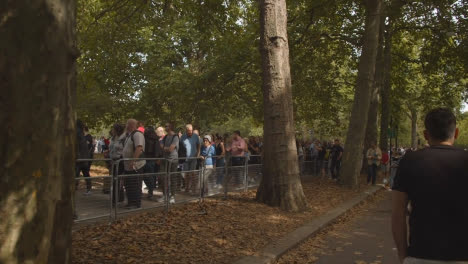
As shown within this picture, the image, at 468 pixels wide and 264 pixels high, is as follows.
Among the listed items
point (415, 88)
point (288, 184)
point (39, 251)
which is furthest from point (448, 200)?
point (415, 88)

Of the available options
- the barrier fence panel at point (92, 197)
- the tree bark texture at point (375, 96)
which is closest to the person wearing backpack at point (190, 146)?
the barrier fence panel at point (92, 197)

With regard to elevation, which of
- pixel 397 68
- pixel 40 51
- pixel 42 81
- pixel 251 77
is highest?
pixel 397 68

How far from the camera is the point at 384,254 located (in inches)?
275

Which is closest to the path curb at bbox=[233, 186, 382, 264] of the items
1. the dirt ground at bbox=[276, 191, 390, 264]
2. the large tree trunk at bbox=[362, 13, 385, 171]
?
the dirt ground at bbox=[276, 191, 390, 264]

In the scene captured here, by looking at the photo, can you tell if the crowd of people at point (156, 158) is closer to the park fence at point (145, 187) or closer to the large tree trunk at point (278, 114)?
the park fence at point (145, 187)

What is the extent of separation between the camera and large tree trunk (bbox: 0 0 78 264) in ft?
9.29

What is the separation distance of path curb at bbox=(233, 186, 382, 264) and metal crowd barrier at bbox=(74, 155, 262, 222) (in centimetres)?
262

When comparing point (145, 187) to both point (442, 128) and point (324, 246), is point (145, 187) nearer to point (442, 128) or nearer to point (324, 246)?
point (324, 246)

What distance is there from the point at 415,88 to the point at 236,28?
26.7 m

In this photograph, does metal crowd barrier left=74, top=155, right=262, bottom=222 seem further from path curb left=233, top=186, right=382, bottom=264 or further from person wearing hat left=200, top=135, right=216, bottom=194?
path curb left=233, top=186, right=382, bottom=264

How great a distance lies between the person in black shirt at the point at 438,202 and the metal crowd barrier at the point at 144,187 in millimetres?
5273

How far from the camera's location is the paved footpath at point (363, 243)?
21.7ft

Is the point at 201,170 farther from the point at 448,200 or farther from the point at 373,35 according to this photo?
the point at 373,35

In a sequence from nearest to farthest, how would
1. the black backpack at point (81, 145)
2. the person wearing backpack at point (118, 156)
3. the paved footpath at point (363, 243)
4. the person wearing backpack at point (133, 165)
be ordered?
the paved footpath at point (363, 243) → the person wearing backpack at point (118, 156) → the person wearing backpack at point (133, 165) → the black backpack at point (81, 145)
